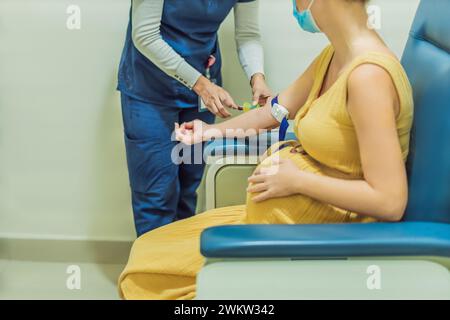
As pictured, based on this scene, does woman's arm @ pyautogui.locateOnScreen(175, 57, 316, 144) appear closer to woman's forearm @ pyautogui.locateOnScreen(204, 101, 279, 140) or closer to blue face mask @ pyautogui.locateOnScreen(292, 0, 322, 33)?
woman's forearm @ pyautogui.locateOnScreen(204, 101, 279, 140)

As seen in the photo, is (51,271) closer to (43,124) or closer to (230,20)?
(43,124)

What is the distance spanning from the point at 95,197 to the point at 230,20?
833 millimetres

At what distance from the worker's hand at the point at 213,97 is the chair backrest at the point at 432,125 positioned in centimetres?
58

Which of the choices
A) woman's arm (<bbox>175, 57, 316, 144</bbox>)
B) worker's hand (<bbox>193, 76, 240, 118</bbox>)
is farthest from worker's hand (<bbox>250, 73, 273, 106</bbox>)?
woman's arm (<bbox>175, 57, 316, 144</bbox>)

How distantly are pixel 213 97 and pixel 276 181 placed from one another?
0.58 m

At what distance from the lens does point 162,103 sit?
1.84 metres

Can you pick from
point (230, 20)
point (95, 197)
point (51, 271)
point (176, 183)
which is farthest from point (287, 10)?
point (51, 271)

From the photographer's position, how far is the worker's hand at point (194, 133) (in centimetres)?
150

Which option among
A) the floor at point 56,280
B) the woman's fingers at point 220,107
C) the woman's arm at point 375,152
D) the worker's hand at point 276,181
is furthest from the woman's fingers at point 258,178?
the floor at point 56,280

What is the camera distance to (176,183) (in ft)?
6.45

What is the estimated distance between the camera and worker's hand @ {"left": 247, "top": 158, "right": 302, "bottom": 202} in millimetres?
1165

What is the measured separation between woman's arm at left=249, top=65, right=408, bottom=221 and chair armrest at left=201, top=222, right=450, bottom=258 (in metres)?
0.09

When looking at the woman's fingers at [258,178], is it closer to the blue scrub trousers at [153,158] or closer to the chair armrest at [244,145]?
the chair armrest at [244,145]

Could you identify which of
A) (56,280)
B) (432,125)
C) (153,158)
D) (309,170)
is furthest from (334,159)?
(56,280)
